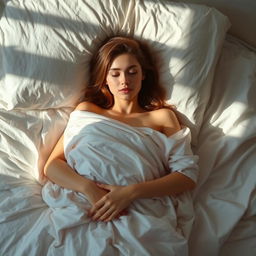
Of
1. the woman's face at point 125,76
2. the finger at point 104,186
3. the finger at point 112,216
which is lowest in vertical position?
the finger at point 112,216

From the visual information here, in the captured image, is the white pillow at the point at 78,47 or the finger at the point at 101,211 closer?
the finger at the point at 101,211

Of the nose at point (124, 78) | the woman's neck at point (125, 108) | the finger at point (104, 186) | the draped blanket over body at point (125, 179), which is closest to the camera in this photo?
the draped blanket over body at point (125, 179)

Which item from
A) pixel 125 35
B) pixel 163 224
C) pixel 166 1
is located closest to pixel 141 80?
pixel 125 35

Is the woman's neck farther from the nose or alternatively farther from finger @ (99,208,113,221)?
finger @ (99,208,113,221)

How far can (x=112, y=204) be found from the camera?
116 centimetres

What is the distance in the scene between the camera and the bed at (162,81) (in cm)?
130

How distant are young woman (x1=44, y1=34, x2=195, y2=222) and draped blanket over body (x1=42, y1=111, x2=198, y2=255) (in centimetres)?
2

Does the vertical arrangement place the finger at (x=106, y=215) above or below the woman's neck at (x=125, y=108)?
below

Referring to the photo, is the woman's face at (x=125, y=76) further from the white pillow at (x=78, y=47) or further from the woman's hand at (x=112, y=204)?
the woman's hand at (x=112, y=204)

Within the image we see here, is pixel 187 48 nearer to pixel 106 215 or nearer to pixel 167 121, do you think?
pixel 167 121

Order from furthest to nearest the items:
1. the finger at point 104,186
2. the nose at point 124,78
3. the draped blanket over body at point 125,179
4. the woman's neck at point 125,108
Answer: the woman's neck at point 125,108, the nose at point 124,78, the finger at point 104,186, the draped blanket over body at point 125,179

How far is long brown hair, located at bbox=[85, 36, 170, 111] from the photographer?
1.44m

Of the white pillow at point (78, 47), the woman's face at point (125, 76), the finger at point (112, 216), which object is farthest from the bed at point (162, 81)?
the finger at point (112, 216)

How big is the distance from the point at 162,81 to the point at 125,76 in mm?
165
